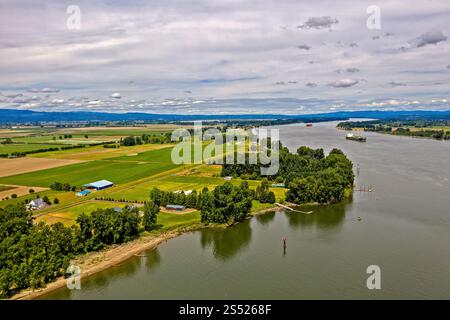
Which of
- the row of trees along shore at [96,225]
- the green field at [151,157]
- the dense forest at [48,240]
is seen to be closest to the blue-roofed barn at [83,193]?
the row of trees along shore at [96,225]

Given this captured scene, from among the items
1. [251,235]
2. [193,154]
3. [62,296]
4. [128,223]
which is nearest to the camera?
[62,296]

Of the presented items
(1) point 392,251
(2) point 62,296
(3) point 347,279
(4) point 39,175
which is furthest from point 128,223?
(4) point 39,175

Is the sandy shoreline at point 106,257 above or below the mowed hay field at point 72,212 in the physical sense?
below

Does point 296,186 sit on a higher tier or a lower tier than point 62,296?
higher

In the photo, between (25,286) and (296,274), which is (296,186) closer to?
(296,274)

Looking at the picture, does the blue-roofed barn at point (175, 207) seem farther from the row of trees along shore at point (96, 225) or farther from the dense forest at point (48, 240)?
the dense forest at point (48, 240)

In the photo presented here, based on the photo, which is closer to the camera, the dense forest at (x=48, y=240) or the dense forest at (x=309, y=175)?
the dense forest at (x=48, y=240)

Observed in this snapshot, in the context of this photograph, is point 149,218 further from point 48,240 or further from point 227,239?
point 48,240
